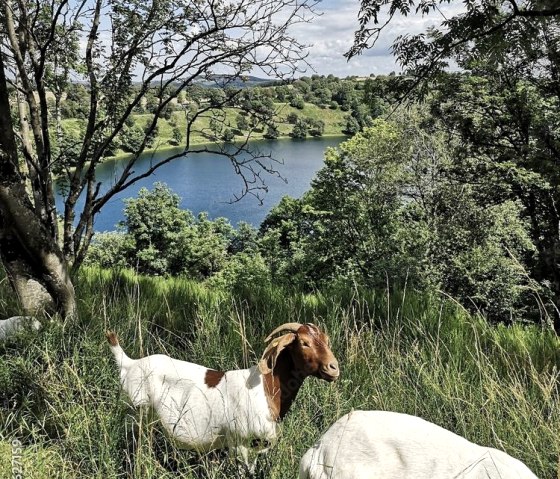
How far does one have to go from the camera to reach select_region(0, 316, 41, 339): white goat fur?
3.83m

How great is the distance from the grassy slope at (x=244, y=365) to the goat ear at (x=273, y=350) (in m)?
0.40

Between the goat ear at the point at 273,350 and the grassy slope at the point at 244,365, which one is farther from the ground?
the goat ear at the point at 273,350

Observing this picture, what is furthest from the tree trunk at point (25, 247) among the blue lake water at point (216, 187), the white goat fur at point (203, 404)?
the blue lake water at point (216, 187)

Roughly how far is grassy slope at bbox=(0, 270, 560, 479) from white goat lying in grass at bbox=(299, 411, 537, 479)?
1.98 feet

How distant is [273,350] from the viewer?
2436 mm

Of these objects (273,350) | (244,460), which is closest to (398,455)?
(273,350)

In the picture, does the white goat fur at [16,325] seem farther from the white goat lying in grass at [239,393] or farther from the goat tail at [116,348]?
the white goat lying in grass at [239,393]

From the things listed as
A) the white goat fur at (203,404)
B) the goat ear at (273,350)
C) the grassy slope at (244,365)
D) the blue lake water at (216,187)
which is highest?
the goat ear at (273,350)

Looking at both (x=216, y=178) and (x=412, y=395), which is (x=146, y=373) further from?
(x=216, y=178)

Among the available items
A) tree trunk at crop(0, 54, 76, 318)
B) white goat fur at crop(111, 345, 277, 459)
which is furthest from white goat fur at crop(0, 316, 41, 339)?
white goat fur at crop(111, 345, 277, 459)

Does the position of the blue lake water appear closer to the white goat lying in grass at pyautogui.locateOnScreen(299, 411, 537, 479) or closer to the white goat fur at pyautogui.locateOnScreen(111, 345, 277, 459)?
the white goat fur at pyautogui.locateOnScreen(111, 345, 277, 459)

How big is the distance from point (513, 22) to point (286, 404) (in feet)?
17.6

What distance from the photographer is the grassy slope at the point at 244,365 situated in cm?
246

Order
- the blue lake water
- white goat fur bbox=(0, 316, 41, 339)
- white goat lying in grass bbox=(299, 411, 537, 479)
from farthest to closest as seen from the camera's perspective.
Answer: the blue lake water, white goat fur bbox=(0, 316, 41, 339), white goat lying in grass bbox=(299, 411, 537, 479)
